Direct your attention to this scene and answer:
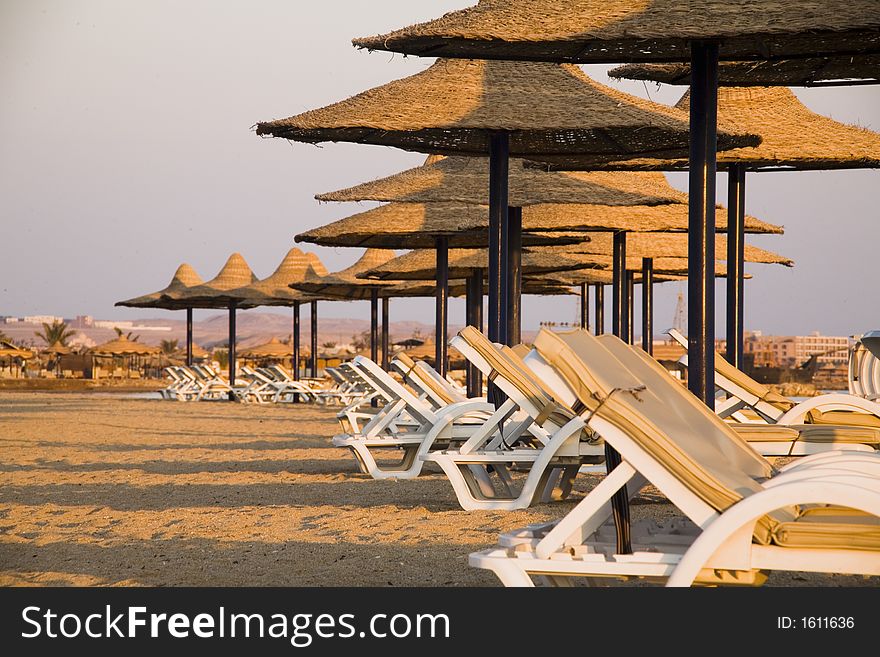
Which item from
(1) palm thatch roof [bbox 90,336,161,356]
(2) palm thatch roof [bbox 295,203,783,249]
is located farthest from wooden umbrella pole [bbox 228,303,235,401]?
(2) palm thatch roof [bbox 295,203,783,249]

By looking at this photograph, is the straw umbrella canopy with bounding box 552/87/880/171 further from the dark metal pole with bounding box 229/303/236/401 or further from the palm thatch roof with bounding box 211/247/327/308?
the dark metal pole with bounding box 229/303/236/401

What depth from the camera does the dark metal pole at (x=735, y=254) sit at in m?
10.2

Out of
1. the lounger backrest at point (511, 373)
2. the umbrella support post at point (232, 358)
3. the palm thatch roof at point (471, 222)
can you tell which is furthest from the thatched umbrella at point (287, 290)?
the lounger backrest at point (511, 373)

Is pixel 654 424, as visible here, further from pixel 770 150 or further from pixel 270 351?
pixel 270 351

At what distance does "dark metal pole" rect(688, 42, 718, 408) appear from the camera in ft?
19.9

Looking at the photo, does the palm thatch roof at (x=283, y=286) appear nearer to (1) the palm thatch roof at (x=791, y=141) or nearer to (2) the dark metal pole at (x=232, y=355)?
(2) the dark metal pole at (x=232, y=355)

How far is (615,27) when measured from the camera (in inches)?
224

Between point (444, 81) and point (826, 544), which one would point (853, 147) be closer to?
point (444, 81)

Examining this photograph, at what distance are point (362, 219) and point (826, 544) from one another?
406 inches

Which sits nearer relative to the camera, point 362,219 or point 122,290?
point 362,219

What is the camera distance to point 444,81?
832 centimetres

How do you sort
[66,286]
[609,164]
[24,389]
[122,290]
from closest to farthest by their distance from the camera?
[609,164] < [66,286] < [24,389] < [122,290]

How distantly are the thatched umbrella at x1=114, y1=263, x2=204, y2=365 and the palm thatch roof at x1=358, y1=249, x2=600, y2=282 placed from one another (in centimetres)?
1140
